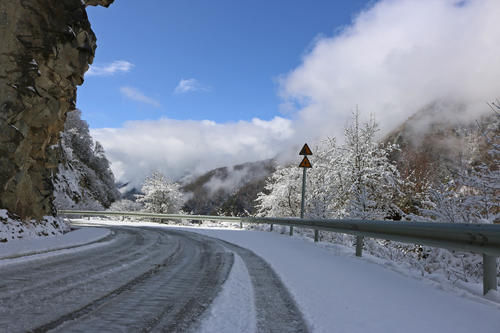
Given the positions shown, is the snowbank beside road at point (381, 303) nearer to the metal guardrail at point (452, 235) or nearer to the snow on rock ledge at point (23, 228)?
the metal guardrail at point (452, 235)

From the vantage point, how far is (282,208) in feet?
101

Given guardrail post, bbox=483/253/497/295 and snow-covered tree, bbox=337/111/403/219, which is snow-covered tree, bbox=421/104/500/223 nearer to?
Result: guardrail post, bbox=483/253/497/295

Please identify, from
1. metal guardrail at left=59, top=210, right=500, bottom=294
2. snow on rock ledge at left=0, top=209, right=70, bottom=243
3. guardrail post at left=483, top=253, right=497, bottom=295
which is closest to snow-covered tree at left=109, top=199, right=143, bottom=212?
snow on rock ledge at left=0, top=209, right=70, bottom=243

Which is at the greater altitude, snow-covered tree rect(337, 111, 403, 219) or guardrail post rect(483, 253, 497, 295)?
snow-covered tree rect(337, 111, 403, 219)

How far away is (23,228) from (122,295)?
23.0 feet

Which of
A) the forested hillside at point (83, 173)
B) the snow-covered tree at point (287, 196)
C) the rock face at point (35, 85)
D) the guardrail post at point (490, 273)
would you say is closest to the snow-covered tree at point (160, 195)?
the forested hillside at point (83, 173)

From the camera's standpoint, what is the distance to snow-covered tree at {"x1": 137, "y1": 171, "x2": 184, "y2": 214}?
4978cm

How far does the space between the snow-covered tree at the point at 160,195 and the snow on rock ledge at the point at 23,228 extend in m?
40.4

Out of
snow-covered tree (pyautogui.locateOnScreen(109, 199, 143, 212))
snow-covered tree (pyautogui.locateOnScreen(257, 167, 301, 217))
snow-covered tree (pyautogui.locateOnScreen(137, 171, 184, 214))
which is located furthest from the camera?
snow-covered tree (pyautogui.locateOnScreen(109, 199, 143, 212))

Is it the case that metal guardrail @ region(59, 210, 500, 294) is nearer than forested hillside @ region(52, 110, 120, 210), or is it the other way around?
metal guardrail @ region(59, 210, 500, 294)

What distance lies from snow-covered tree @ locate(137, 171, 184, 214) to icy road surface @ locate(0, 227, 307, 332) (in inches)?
1826

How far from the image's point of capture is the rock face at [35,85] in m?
8.29

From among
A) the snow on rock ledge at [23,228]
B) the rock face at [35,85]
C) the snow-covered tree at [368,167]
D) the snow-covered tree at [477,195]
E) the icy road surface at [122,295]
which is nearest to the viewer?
the icy road surface at [122,295]

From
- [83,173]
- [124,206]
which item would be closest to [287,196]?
[83,173]
